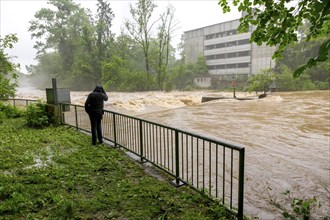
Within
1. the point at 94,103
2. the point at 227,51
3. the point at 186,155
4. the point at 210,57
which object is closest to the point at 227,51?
the point at 227,51

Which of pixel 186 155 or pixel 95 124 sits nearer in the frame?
pixel 186 155

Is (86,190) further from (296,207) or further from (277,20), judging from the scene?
(277,20)

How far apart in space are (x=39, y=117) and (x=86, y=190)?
6.83 m

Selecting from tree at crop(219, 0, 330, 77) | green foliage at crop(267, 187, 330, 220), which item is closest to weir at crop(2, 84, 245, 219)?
green foliage at crop(267, 187, 330, 220)

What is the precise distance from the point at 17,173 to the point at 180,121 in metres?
10.0

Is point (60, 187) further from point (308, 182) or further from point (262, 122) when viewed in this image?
point (262, 122)

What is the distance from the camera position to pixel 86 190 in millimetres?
4254

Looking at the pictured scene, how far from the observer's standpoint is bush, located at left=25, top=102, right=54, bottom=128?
31.5ft

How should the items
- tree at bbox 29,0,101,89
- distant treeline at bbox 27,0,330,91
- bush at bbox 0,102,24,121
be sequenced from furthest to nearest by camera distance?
1. tree at bbox 29,0,101,89
2. distant treeline at bbox 27,0,330,91
3. bush at bbox 0,102,24,121

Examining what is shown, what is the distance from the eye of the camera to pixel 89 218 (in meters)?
3.39

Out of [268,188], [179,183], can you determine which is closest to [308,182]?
[268,188]

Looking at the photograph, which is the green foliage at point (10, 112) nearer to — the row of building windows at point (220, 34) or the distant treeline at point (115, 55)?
the distant treeline at point (115, 55)

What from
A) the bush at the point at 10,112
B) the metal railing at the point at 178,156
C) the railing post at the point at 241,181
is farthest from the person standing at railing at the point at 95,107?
the bush at the point at 10,112

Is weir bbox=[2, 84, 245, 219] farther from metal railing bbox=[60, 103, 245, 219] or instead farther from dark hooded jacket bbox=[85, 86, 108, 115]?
dark hooded jacket bbox=[85, 86, 108, 115]
